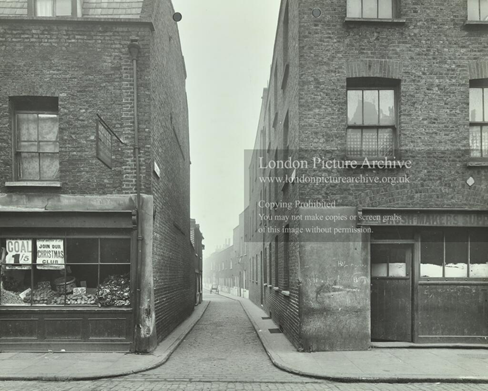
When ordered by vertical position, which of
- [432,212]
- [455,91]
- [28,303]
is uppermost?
[455,91]

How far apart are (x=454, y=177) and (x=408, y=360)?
411 cm

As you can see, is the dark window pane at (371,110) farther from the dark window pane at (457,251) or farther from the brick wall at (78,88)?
the brick wall at (78,88)

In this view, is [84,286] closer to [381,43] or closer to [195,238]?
[381,43]

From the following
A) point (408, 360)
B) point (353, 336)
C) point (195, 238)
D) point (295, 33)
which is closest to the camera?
point (408, 360)

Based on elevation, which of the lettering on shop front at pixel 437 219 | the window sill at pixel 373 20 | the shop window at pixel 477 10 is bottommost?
the lettering on shop front at pixel 437 219

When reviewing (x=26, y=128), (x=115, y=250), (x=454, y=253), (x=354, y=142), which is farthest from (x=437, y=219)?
(x=26, y=128)

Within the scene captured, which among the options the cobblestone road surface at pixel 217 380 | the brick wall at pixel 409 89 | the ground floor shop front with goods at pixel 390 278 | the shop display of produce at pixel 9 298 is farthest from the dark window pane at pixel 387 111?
the shop display of produce at pixel 9 298

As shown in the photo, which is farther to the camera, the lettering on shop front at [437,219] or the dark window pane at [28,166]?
the dark window pane at [28,166]

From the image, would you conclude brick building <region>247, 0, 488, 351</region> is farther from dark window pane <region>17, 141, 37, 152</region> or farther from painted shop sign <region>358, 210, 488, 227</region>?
dark window pane <region>17, 141, 37, 152</region>

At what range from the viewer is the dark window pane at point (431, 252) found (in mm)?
11148

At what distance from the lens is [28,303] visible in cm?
1105

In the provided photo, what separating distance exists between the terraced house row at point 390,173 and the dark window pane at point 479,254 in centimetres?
2

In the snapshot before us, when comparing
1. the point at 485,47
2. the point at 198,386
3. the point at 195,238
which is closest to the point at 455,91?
the point at 485,47

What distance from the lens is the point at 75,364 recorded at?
9.45 meters
